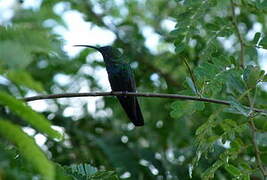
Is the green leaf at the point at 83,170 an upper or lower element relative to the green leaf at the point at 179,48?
upper

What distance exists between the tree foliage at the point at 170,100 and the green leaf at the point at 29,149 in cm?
59

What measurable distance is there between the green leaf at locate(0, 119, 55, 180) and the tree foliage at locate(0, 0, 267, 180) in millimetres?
594

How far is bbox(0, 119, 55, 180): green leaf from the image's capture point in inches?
50.8

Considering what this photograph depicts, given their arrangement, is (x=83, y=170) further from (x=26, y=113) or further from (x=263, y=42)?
(x=263, y=42)

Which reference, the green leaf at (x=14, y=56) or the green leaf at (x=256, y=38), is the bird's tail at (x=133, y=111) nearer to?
the green leaf at (x=256, y=38)

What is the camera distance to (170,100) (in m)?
5.42

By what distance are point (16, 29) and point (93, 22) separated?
4.07 metres

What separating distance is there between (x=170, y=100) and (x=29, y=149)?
4144 mm

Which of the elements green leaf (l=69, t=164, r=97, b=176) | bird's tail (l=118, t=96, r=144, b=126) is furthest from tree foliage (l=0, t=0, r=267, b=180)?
bird's tail (l=118, t=96, r=144, b=126)

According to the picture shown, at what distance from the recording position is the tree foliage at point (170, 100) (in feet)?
9.86

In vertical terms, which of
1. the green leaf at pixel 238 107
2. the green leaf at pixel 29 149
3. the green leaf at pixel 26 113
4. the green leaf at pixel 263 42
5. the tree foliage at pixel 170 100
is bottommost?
the tree foliage at pixel 170 100

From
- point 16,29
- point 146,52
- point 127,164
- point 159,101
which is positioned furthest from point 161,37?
point 16,29

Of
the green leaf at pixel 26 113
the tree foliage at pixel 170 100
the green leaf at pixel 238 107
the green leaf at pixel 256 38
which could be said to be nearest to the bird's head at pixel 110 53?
the tree foliage at pixel 170 100

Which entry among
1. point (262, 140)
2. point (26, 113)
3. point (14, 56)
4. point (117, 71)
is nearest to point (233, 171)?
point (262, 140)
